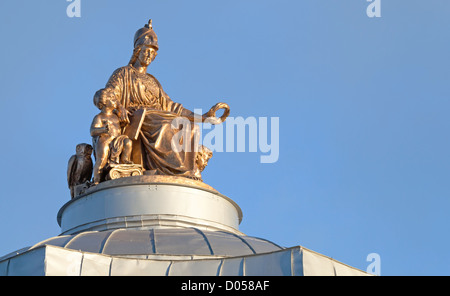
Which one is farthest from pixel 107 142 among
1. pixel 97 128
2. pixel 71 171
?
pixel 71 171

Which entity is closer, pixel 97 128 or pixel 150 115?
pixel 97 128

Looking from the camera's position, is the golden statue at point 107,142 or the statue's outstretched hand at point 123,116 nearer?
the golden statue at point 107,142

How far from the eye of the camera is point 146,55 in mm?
35469

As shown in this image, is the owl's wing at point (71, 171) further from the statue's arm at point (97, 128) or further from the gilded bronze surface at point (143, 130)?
the statue's arm at point (97, 128)

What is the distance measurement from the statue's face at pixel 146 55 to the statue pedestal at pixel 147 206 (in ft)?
19.0

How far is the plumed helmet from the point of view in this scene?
3544cm

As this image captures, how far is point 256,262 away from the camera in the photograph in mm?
24078

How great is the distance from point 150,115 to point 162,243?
7490 mm

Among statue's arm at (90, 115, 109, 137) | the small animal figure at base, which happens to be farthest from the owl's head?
statue's arm at (90, 115, 109, 137)

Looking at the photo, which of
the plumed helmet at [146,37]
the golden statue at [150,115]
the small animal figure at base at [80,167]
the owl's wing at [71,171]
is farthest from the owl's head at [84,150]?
the plumed helmet at [146,37]

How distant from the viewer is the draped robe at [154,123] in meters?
32.7

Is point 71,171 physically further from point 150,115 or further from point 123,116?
point 150,115

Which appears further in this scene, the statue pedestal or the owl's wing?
the owl's wing

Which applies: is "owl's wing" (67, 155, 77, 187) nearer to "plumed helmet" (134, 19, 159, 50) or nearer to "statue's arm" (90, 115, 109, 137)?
"statue's arm" (90, 115, 109, 137)
